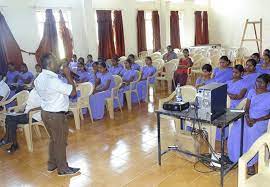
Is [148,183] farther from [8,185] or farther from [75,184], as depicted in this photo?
[8,185]

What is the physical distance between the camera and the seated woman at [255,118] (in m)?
2.81

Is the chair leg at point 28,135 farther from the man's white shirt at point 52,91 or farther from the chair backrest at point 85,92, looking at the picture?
the chair backrest at point 85,92

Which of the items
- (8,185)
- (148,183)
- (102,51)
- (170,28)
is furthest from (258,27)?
(8,185)

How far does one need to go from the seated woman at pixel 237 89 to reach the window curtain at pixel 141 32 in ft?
18.9

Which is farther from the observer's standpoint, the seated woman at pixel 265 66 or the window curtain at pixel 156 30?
the window curtain at pixel 156 30

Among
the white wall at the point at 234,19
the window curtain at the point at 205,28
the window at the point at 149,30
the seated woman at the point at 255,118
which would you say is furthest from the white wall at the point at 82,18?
the seated woman at the point at 255,118

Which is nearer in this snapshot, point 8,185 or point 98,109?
point 8,185

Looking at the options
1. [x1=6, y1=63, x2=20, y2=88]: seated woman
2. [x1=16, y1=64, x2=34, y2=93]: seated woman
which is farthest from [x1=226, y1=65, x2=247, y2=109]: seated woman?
[x1=6, y1=63, x2=20, y2=88]: seated woman

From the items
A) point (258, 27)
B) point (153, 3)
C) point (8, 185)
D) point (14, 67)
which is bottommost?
point (8, 185)

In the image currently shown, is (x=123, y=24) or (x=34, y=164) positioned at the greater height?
(x=123, y=24)

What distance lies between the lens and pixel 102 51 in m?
8.21

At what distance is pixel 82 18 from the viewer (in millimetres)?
7961

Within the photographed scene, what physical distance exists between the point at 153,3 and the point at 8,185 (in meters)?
7.78

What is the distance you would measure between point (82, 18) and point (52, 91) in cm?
556
